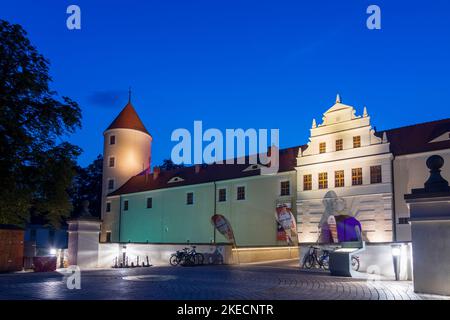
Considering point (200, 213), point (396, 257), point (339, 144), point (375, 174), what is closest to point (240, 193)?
point (200, 213)

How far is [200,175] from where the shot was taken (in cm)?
4478

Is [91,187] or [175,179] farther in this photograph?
[91,187]

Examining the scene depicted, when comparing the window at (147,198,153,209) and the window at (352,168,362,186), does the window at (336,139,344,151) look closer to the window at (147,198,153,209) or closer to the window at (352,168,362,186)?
the window at (352,168,362,186)

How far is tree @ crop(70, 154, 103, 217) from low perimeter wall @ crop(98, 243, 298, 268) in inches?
1781

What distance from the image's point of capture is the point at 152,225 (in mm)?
46562

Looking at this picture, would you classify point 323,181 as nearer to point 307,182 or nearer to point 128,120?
point 307,182

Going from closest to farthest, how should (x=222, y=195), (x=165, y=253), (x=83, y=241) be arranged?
1. (x=83, y=241)
2. (x=165, y=253)
3. (x=222, y=195)

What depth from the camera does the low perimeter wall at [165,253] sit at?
21.3 meters

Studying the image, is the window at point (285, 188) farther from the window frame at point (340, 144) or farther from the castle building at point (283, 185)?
the window frame at point (340, 144)

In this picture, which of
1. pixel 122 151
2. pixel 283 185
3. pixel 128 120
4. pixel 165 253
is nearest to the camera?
pixel 165 253

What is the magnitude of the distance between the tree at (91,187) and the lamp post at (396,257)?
5757 cm

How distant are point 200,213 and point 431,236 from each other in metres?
33.0
